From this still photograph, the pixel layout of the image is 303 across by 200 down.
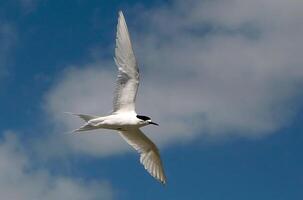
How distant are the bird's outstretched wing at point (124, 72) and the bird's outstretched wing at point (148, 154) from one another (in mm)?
3137

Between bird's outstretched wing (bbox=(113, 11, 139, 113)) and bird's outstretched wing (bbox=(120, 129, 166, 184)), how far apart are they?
10.3 feet

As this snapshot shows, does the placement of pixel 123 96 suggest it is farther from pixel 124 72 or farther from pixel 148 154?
pixel 148 154

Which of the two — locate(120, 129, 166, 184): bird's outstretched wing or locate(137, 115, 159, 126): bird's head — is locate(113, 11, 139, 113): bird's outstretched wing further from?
locate(120, 129, 166, 184): bird's outstretched wing

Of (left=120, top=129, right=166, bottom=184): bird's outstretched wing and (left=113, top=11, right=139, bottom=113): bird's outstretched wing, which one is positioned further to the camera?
(left=120, top=129, right=166, bottom=184): bird's outstretched wing

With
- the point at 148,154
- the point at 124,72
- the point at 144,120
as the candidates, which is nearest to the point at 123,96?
the point at 124,72

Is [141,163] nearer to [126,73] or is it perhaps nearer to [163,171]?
[163,171]

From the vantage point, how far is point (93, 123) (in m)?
39.3

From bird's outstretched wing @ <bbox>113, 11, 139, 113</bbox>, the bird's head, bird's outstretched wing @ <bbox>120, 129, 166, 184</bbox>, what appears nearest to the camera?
bird's outstretched wing @ <bbox>113, 11, 139, 113</bbox>

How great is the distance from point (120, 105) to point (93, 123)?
209cm

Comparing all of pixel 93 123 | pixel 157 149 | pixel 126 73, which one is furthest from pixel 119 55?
pixel 157 149

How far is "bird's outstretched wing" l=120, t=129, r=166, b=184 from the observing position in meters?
43.6

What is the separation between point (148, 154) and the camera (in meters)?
43.9

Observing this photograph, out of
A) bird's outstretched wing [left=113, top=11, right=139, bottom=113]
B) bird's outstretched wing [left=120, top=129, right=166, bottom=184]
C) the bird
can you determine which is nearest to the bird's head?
the bird

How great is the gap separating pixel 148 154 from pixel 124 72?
5811 mm
